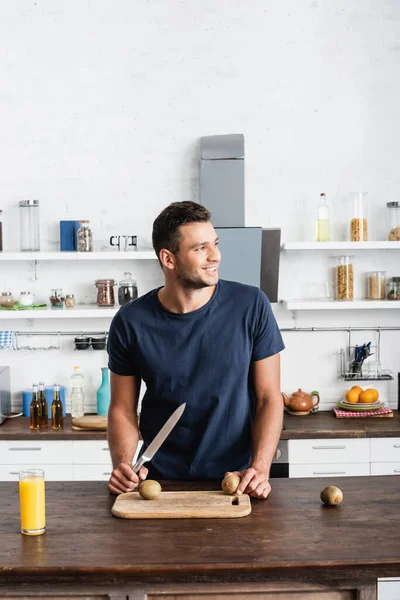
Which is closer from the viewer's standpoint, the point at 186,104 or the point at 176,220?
the point at 176,220

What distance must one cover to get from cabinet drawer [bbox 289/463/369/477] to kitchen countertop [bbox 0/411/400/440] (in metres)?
0.16

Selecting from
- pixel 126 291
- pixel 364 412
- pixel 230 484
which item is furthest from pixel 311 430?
pixel 230 484

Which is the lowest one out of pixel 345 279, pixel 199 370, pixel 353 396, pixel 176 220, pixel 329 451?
pixel 329 451

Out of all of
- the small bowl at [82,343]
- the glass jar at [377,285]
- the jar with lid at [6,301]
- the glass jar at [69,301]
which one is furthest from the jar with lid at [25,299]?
the glass jar at [377,285]

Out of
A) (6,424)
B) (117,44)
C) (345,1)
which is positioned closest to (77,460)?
(6,424)

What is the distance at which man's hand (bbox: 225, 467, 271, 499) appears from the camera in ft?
7.85

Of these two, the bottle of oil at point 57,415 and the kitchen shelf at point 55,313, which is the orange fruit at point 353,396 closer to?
the kitchen shelf at point 55,313

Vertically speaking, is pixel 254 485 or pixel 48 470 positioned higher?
pixel 254 485

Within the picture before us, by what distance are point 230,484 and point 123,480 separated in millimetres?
335

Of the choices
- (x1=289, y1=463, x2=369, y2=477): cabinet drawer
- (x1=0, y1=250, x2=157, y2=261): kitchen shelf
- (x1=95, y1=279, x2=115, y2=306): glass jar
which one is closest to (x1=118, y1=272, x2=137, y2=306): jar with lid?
(x1=95, y1=279, x2=115, y2=306): glass jar

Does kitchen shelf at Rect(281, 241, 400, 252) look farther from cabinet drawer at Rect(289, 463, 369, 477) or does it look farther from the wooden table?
the wooden table

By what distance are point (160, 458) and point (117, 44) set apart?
2959mm

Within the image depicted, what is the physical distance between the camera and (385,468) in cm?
430

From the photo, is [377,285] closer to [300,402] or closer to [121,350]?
[300,402]
